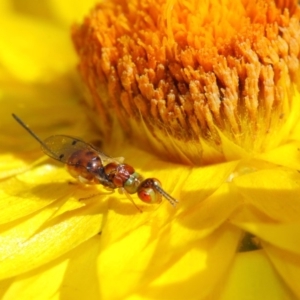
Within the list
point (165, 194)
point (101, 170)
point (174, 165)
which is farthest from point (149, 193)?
point (174, 165)

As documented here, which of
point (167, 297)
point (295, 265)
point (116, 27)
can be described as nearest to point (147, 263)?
point (167, 297)

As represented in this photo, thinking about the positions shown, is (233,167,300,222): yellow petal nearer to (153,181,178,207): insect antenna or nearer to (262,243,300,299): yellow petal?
(262,243,300,299): yellow petal

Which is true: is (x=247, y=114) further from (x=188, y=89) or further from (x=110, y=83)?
(x=110, y=83)

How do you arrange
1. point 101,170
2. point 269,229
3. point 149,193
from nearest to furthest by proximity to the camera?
point 269,229
point 149,193
point 101,170

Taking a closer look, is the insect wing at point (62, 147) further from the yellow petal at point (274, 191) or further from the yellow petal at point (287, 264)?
the yellow petal at point (287, 264)

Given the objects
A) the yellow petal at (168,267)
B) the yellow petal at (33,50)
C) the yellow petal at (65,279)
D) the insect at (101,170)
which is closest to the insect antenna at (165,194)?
the insect at (101,170)

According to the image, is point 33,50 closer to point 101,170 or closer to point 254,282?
point 101,170

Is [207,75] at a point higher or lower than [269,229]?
higher
